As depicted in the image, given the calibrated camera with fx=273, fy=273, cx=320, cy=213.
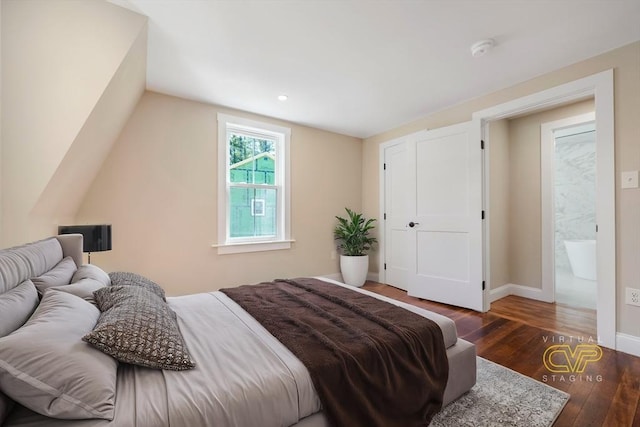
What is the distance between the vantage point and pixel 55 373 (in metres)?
0.79

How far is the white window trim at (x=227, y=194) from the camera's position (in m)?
3.39

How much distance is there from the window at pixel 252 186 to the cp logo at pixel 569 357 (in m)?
2.95

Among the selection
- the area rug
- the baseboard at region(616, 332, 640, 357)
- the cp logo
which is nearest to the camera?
the area rug

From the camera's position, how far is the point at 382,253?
4449 millimetres

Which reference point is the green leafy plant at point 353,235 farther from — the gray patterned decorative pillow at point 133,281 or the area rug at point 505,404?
the gray patterned decorative pillow at point 133,281

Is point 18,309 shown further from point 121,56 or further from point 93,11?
point 93,11

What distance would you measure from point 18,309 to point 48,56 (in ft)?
5.34

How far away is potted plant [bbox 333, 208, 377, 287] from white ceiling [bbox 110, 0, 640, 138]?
1.89 metres

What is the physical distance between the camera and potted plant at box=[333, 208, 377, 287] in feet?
13.7

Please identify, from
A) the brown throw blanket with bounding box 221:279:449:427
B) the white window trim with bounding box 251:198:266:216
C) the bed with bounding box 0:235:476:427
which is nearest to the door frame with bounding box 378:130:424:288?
the white window trim with bounding box 251:198:266:216

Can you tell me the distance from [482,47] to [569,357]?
2484 millimetres

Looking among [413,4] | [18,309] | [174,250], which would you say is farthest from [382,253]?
[18,309]

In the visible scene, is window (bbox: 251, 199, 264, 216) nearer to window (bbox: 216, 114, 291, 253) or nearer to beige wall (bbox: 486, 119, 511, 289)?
window (bbox: 216, 114, 291, 253)

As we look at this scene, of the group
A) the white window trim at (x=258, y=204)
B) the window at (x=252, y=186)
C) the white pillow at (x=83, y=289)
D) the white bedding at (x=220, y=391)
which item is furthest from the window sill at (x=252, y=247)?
the white bedding at (x=220, y=391)
